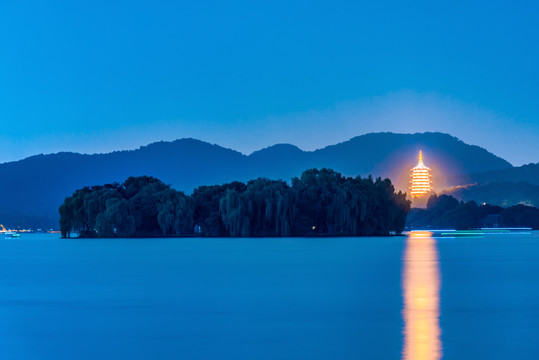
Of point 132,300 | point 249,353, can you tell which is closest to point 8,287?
point 132,300

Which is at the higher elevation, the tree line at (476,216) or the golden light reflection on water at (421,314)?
the tree line at (476,216)

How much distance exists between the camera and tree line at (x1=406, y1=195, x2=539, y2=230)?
143 metres

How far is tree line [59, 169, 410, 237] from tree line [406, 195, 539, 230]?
229ft

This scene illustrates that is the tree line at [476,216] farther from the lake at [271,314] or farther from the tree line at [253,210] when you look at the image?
the lake at [271,314]

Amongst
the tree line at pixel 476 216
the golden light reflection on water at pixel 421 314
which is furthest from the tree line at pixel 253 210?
the tree line at pixel 476 216

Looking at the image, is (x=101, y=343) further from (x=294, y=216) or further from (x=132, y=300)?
(x=294, y=216)

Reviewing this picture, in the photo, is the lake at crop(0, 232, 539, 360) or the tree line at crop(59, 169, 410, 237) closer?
the lake at crop(0, 232, 539, 360)

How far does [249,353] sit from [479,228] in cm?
14775

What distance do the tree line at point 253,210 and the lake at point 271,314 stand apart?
42800 mm

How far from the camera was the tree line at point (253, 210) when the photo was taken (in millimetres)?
71875

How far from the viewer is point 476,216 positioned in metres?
148

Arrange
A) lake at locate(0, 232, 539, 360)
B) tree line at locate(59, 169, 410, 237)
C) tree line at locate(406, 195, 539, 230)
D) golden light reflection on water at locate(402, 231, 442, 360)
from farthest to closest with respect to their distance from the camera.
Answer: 1. tree line at locate(406, 195, 539, 230)
2. tree line at locate(59, 169, 410, 237)
3. lake at locate(0, 232, 539, 360)
4. golden light reflection on water at locate(402, 231, 442, 360)

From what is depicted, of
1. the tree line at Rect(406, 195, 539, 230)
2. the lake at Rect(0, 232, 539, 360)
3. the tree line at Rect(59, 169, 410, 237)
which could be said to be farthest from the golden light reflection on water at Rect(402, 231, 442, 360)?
the tree line at Rect(406, 195, 539, 230)

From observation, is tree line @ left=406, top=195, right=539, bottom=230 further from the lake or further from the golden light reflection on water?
the golden light reflection on water
